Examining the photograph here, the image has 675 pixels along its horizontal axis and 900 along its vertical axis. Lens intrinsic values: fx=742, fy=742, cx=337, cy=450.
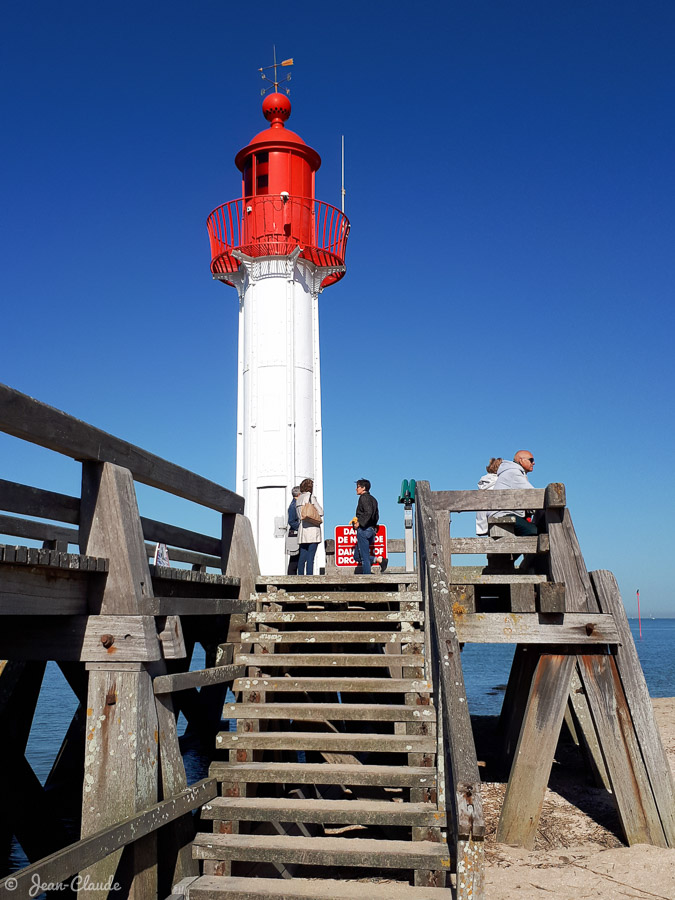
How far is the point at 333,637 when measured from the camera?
672 centimetres

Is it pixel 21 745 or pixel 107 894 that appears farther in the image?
pixel 21 745

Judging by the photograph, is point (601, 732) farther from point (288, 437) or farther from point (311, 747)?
point (288, 437)

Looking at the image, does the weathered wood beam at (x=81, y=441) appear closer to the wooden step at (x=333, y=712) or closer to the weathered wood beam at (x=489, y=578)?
the wooden step at (x=333, y=712)

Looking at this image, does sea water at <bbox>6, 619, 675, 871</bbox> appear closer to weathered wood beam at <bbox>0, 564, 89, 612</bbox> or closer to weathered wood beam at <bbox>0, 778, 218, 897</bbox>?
weathered wood beam at <bbox>0, 778, 218, 897</bbox>

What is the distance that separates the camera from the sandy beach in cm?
555

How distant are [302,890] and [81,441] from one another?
117 inches

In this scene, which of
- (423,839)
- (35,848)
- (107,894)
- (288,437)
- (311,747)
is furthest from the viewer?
(288,437)

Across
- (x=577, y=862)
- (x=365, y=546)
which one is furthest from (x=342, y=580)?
(x=577, y=862)

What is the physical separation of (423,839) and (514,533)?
3962mm

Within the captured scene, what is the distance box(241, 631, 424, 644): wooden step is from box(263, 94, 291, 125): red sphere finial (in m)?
14.3

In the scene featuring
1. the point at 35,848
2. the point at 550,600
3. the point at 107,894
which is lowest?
the point at 35,848

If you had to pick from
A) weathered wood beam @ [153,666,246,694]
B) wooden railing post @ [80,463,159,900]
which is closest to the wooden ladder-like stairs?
weathered wood beam @ [153,666,246,694]

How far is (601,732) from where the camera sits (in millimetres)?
6832

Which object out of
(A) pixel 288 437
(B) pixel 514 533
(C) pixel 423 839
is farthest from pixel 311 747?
(A) pixel 288 437
